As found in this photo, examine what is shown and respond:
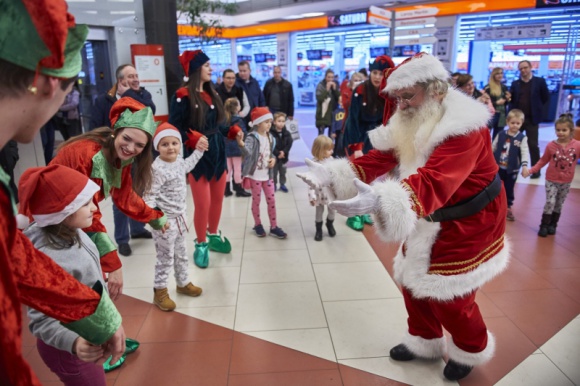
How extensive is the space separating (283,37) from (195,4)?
30.5 feet

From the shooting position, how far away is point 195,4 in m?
6.25

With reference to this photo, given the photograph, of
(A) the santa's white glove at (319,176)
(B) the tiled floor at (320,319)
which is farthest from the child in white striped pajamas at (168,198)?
(A) the santa's white glove at (319,176)

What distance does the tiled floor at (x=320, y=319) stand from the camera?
7.57ft

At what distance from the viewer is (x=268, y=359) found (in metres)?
2.44

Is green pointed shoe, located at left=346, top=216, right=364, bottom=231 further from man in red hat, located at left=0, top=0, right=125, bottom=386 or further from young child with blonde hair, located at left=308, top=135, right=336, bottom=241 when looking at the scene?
man in red hat, located at left=0, top=0, right=125, bottom=386

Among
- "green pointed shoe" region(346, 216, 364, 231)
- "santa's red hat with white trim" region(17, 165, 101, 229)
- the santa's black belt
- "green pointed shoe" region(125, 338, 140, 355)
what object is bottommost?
"green pointed shoe" region(125, 338, 140, 355)

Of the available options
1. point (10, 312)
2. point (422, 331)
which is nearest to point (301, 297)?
point (422, 331)

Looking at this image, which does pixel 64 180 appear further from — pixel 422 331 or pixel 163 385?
pixel 422 331

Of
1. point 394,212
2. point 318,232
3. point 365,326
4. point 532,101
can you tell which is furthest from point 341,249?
point 532,101

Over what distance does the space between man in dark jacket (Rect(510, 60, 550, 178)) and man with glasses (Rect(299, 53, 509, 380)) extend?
514 cm

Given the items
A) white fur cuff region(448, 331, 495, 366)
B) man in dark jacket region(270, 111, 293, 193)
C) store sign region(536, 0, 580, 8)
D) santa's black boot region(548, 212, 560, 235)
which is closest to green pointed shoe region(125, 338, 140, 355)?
white fur cuff region(448, 331, 495, 366)

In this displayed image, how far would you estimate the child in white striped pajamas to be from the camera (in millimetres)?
2795

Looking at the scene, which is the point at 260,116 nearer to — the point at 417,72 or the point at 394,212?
the point at 417,72

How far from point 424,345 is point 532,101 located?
18.0 ft
